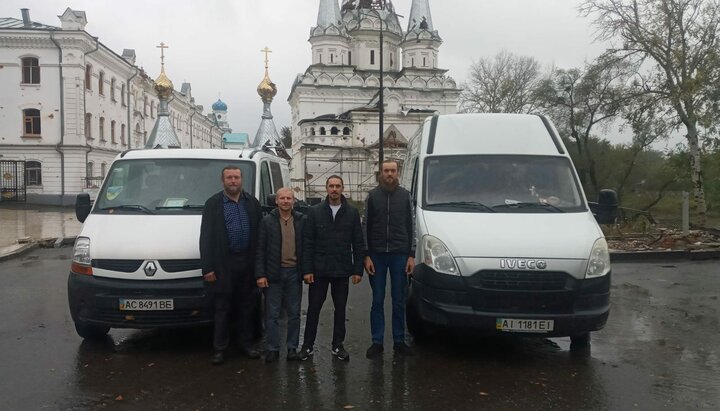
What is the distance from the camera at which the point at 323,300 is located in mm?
5812

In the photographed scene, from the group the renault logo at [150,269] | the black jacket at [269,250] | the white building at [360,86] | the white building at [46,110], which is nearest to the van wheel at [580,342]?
the black jacket at [269,250]

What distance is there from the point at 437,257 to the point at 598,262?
5.09 feet

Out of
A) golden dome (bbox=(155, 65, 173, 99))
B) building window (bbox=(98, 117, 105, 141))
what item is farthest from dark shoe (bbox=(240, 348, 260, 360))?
building window (bbox=(98, 117, 105, 141))

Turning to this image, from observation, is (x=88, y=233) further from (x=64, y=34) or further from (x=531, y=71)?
(x=531, y=71)

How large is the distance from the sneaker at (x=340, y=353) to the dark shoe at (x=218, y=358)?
3.64 ft

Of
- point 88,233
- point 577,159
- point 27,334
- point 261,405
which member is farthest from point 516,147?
point 577,159

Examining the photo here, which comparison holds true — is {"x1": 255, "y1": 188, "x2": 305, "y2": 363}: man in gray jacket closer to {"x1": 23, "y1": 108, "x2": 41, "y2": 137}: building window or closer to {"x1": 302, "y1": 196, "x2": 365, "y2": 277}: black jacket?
{"x1": 302, "y1": 196, "x2": 365, "y2": 277}: black jacket

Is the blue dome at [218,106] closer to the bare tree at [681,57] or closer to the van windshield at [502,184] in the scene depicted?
the bare tree at [681,57]

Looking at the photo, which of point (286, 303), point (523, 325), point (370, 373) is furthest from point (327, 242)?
point (523, 325)

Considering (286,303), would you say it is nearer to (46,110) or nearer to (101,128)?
(46,110)

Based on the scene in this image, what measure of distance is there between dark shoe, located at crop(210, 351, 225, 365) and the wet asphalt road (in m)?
0.07

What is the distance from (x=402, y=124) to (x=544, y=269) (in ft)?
165

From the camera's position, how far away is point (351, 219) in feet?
18.6

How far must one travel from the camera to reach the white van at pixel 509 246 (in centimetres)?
536
